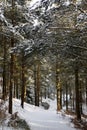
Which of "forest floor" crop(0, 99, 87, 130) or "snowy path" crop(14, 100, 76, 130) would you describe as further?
"snowy path" crop(14, 100, 76, 130)

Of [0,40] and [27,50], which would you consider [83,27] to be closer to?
[27,50]

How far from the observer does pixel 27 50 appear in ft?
44.2

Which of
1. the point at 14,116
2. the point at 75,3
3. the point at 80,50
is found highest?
the point at 75,3

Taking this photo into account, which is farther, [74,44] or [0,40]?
[0,40]

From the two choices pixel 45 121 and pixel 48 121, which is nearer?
pixel 45 121

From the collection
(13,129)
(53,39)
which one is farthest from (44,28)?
(13,129)

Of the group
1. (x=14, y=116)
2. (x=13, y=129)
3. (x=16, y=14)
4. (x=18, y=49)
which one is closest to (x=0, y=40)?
(x=16, y=14)

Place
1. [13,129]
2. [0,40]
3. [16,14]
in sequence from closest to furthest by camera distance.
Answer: [13,129] < [16,14] < [0,40]

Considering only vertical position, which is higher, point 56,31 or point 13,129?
point 56,31

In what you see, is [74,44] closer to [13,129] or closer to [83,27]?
[83,27]

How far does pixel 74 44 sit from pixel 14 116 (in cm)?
692

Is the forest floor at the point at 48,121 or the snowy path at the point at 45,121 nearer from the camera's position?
the forest floor at the point at 48,121

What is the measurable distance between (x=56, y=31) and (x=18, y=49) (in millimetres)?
2116

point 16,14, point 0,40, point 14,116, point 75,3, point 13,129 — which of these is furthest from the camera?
point 0,40
